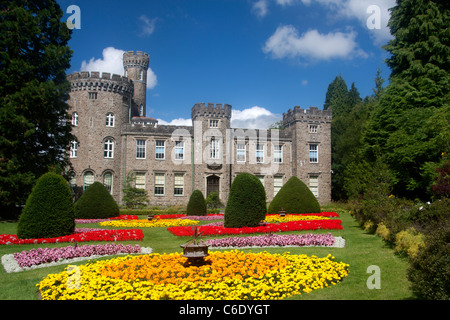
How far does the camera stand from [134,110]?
1706 inches

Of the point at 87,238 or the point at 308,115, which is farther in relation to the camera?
the point at 308,115

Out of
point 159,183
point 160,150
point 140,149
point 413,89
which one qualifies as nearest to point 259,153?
point 160,150

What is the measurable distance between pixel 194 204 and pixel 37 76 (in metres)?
13.6

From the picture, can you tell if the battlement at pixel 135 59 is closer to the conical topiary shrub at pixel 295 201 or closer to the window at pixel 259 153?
the window at pixel 259 153

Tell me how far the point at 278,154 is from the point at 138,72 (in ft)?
73.0

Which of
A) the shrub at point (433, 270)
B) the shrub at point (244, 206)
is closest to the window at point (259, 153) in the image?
the shrub at point (244, 206)

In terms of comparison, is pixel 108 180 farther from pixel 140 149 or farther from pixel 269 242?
pixel 269 242

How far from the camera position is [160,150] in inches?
1410

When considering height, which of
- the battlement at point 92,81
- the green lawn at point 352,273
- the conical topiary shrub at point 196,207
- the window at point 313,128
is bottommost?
the green lawn at point 352,273

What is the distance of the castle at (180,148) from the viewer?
112ft

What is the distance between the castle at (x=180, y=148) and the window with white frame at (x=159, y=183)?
0.04 metres

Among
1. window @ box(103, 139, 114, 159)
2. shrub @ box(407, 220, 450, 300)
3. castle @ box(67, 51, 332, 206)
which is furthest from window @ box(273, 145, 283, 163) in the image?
shrub @ box(407, 220, 450, 300)

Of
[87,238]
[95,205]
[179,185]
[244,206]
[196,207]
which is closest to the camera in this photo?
[87,238]
